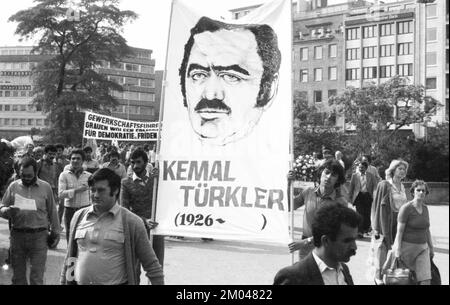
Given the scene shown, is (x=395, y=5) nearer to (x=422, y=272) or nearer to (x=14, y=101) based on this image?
(x=14, y=101)

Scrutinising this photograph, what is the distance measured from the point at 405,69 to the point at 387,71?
248 cm

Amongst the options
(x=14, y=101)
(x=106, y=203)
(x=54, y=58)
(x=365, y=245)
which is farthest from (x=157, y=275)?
(x=14, y=101)

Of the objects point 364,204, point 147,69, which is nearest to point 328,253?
point 364,204

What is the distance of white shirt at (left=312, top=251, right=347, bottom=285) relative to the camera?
3.35 meters

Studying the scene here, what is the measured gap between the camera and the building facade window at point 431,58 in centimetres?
7006

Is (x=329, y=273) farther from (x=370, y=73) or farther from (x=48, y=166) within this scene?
(x=370, y=73)

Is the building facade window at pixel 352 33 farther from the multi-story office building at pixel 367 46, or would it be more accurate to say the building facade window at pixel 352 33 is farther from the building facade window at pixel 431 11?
the building facade window at pixel 431 11

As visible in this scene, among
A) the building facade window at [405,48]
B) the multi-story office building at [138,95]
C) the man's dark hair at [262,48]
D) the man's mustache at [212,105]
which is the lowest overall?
A: the man's mustache at [212,105]

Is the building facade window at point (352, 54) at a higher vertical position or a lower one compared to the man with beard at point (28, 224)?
higher

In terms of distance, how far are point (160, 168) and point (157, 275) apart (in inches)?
70.2

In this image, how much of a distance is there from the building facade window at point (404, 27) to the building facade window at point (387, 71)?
3.88 meters

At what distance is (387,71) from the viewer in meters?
76.8

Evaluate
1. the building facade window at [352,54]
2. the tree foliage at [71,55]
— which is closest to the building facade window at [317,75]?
the building facade window at [352,54]

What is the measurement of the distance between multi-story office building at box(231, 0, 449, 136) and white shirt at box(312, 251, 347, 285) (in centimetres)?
6651
